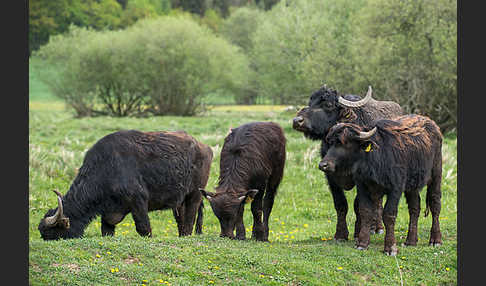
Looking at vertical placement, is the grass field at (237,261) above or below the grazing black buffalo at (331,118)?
below

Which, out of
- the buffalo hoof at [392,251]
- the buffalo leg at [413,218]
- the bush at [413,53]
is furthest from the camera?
the bush at [413,53]

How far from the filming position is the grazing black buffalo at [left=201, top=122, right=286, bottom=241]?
35.6 feet

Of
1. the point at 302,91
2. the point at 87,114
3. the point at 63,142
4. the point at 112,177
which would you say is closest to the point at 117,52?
the point at 87,114

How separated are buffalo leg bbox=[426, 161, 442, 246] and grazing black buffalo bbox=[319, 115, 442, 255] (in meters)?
0.44

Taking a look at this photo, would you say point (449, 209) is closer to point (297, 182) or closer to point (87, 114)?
point (297, 182)

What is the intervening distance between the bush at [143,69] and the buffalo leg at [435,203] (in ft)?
129

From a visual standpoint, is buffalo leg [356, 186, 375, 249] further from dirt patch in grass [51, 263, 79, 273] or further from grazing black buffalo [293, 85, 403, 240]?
dirt patch in grass [51, 263, 79, 273]

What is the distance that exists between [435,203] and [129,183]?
6362mm

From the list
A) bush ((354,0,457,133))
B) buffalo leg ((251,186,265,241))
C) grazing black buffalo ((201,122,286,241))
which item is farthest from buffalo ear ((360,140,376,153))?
bush ((354,0,457,133))

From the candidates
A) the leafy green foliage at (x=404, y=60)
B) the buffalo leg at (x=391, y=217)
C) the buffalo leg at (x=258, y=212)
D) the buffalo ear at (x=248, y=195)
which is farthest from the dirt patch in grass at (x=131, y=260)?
the leafy green foliage at (x=404, y=60)

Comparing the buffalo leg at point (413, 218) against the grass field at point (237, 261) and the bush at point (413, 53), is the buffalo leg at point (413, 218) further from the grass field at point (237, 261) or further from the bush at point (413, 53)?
the bush at point (413, 53)

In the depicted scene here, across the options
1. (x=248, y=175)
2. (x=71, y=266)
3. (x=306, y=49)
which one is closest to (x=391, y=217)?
(x=248, y=175)

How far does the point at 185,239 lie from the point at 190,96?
41.9m

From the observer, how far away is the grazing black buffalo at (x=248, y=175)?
10.9 meters
